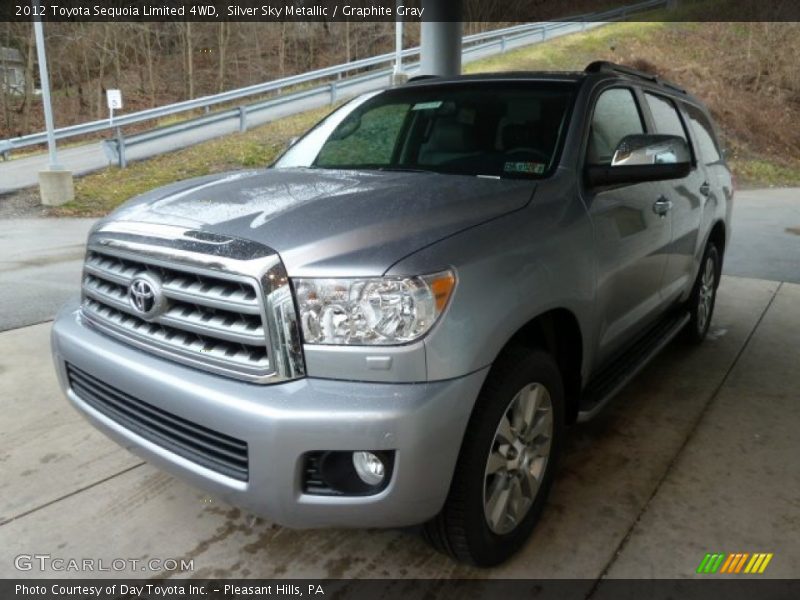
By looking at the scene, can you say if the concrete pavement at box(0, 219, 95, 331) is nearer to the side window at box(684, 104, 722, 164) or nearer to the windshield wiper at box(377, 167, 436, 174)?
the windshield wiper at box(377, 167, 436, 174)

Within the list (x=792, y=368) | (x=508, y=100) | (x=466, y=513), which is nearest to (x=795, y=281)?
(x=792, y=368)

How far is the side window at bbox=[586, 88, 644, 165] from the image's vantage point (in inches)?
122

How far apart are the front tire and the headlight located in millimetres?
389

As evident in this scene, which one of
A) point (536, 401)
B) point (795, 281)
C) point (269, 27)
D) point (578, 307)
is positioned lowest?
point (795, 281)

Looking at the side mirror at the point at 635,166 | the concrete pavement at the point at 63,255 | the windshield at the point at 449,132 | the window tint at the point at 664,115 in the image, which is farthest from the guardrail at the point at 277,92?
the side mirror at the point at 635,166

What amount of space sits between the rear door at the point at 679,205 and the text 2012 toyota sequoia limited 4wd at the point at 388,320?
22.4 inches

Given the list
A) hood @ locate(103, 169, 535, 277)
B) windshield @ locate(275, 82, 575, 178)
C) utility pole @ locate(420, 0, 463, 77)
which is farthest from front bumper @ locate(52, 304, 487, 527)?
utility pole @ locate(420, 0, 463, 77)

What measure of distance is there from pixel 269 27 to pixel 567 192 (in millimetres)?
31425

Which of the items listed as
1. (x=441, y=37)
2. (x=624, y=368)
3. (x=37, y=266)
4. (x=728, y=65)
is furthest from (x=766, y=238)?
(x=728, y=65)

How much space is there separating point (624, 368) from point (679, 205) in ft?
3.64

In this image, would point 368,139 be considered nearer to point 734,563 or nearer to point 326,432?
point 326,432

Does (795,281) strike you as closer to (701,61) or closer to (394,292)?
(394,292)

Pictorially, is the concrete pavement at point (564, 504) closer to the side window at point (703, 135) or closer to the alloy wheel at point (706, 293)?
the alloy wheel at point (706, 293)

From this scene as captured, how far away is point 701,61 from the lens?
2312 cm
